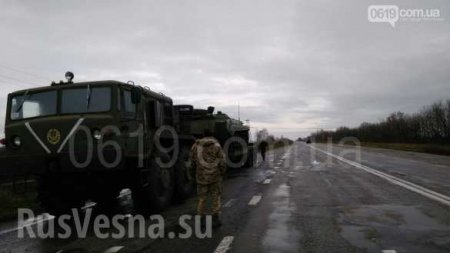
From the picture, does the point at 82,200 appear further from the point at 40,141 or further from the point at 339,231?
the point at 339,231

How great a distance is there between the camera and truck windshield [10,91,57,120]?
34.0ft

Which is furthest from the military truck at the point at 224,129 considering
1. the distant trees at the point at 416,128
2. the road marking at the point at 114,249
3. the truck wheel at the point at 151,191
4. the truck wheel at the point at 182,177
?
the distant trees at the point at 416,128

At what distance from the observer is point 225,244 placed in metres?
7.57

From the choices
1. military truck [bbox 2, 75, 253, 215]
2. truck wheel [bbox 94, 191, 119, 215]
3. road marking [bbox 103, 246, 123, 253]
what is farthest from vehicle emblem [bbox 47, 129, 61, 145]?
road marking [bbox 103, 246, 123, 253]

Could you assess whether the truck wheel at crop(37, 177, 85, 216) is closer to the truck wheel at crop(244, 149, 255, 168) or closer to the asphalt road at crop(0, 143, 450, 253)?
the asphalt road at crop(0, 143, 450, 253)

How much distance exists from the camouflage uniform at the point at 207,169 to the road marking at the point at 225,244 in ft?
5.02

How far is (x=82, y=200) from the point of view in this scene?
10.9 metres

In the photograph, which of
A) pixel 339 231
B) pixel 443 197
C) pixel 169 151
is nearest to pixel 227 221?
pixel 339 231

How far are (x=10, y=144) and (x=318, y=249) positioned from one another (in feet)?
20.2

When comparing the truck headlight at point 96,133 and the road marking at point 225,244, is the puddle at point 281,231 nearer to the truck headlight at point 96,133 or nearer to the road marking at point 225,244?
the road marking at point 225,244

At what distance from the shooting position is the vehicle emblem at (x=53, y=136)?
981cm

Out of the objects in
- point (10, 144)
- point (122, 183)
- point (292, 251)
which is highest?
point (10, 144)

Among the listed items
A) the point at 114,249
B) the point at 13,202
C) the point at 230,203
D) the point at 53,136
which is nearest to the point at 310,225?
the point at 114,249

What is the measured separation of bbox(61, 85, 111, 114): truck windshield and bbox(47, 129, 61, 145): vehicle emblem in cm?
51
